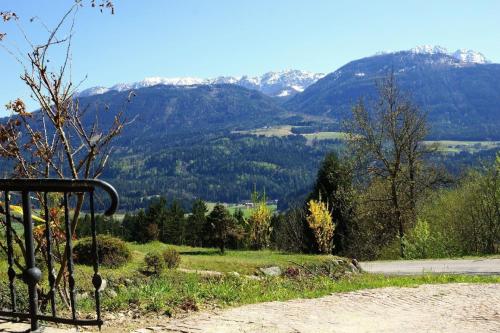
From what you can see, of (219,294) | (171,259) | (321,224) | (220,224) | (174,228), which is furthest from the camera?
(174,228)

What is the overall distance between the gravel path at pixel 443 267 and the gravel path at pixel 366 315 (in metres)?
9.24

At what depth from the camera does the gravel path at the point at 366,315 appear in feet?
22.7

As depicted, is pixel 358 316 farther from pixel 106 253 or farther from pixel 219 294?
pixel 106 253

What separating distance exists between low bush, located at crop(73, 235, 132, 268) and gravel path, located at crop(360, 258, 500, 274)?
31.9 ft

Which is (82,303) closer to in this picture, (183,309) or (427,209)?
(183,309)

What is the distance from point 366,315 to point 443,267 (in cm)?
1342

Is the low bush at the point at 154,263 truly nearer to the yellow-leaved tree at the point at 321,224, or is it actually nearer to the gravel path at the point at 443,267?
the gravel path at the point at 443,267

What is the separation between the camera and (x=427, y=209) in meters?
32.3

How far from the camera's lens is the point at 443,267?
19.9 meters

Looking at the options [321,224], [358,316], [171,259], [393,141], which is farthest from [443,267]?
[358,316]

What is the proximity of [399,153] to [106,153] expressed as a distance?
2376cm

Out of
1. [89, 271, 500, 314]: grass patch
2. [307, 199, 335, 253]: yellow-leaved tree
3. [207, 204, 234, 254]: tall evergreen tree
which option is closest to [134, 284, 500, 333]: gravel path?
[89, 271, 500, 314]: grass patch

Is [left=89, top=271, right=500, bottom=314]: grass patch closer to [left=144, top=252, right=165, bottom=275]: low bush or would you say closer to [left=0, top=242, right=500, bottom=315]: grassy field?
[left=0, top=242, right=500, bottom=315]: grassy field

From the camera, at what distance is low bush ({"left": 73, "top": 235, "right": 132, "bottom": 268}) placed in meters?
17.2
